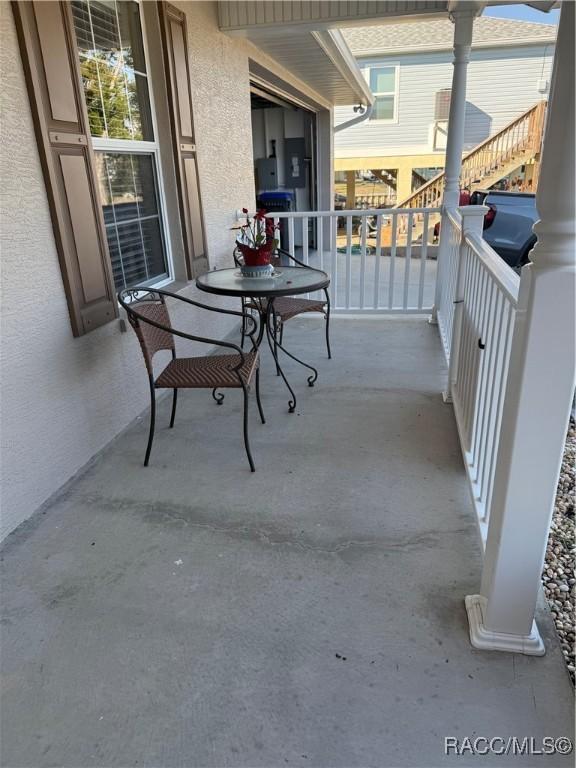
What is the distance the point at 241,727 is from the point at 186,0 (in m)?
3.92

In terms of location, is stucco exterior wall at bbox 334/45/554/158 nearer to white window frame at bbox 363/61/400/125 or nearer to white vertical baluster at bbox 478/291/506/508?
white window frame at bbox 363/61/400/125

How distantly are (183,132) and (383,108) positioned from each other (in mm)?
10293

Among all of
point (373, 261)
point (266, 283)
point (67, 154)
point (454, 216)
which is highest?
point (67, 154)

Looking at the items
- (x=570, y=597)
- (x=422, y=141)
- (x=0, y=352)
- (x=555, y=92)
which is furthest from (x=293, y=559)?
(x=422, y=141)

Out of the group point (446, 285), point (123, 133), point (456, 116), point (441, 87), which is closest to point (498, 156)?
point (441, 87)

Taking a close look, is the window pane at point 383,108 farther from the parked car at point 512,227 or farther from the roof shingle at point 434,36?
the parked car at point 512,227

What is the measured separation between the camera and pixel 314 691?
1354 mm

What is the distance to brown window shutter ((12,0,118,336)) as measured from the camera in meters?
1.94

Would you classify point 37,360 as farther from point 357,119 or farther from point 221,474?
point 357,119

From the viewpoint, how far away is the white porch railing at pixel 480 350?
1.69 metres

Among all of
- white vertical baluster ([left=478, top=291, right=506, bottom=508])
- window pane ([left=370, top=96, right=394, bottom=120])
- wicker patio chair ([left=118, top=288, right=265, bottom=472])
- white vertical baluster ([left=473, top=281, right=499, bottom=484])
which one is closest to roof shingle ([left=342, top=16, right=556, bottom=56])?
window pane ([left=370, top=96, right=394, bottom=120])

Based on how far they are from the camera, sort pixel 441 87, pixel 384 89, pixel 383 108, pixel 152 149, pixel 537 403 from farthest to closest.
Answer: pixel 383 108
pixel 384 89
pixel 441 87
pixel 152 149
pixel 537 403

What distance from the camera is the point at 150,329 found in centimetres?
247

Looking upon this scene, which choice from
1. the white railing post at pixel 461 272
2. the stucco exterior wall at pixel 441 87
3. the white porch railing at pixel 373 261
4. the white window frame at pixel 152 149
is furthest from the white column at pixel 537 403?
the stucco exterior wall at pixel 441 87
